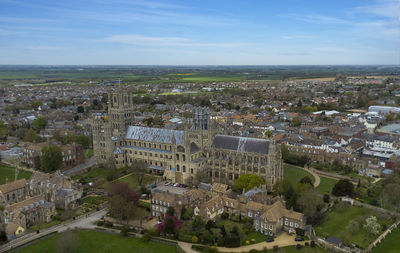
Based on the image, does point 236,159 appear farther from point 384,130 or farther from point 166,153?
point 384,130

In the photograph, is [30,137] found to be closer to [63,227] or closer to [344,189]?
[63,227]

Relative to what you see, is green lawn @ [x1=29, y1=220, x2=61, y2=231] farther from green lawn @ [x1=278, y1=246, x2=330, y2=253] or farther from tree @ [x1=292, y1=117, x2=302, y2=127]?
tree @ [x1=292, y1=117, x2=302, y2=127]

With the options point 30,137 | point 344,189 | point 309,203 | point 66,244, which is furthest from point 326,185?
point 30,137

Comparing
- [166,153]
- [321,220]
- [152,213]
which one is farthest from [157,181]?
[321,220]

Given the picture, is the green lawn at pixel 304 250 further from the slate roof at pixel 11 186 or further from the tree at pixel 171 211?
the slate roof at pixel 11 186

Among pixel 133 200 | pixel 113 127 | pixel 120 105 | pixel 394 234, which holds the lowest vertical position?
pixel 394 234

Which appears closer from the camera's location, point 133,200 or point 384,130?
point 133,200
